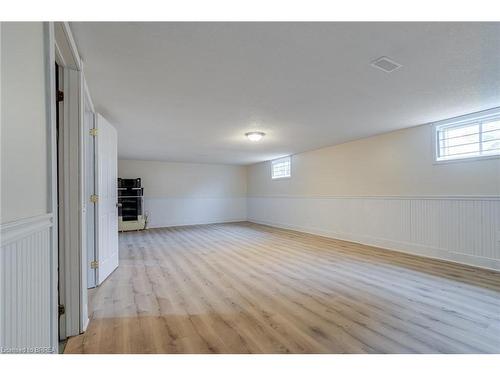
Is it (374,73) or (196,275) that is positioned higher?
(374,73)

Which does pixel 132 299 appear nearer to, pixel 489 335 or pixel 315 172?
pixel 489 335

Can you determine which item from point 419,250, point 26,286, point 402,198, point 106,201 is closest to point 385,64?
point 26,286

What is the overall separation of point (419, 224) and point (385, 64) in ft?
9.97

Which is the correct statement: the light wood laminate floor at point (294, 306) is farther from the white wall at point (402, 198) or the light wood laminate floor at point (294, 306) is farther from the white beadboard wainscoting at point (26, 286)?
the white beadboard wainscoting at point (26, 286)

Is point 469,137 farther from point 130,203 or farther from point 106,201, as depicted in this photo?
point 130,203

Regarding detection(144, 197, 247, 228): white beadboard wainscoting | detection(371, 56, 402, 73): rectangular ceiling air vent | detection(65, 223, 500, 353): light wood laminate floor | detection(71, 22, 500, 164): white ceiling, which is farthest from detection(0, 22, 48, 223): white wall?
detection(144, 197, 247, 228): white beadboard wainscoting

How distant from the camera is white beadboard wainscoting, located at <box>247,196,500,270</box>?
3.33 metres

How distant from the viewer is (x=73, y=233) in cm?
188

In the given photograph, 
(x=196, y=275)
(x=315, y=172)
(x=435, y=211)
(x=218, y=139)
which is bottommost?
(x=196, y=275)

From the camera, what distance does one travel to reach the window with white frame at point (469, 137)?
330cm

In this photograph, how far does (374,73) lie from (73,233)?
2881 millimetres

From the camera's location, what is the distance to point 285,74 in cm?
229
